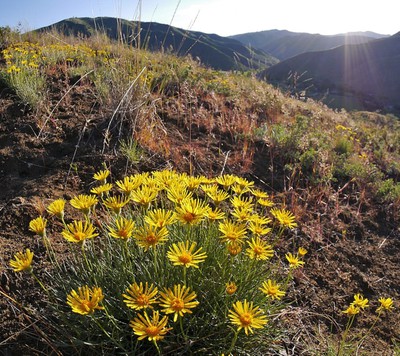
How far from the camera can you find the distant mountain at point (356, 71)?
5375 cm

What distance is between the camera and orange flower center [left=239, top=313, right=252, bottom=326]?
1.27m

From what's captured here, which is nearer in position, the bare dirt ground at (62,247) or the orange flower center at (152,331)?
the orange flower center at (152,331)

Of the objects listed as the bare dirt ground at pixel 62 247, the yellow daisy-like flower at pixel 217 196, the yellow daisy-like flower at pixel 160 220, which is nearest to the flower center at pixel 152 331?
the yellow daisy-like flower at pixel 160 220

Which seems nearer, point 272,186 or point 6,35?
point 272,186

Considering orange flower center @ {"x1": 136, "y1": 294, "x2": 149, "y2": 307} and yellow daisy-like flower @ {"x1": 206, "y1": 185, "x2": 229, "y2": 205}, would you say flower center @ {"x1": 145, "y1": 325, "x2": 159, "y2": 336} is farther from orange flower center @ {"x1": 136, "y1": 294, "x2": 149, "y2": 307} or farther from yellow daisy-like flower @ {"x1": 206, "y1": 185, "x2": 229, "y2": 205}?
yellow daisy-like flower @ {"x1": 206, "y1": 185, "x2": 229, "y2": 205}

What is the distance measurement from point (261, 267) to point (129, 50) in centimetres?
293

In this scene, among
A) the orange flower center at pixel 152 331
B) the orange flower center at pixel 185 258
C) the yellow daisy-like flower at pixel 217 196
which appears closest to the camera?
the orange flower center at pixel 152 331

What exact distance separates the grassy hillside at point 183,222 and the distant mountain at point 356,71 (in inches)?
1736

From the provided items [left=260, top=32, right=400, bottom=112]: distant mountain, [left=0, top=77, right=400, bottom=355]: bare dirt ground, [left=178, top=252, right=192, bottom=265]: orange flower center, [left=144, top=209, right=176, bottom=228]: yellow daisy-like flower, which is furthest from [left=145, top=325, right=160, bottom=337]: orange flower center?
[left=260, top=32, right=400, bottom=112]: distant mountain

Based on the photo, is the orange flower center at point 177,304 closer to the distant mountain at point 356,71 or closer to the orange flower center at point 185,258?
the orange flower center at point 185,258

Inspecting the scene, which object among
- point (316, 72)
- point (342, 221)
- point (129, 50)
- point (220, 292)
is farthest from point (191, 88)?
point (316, 72)

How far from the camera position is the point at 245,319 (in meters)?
1.28

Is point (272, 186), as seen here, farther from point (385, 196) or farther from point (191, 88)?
point (191, 88)

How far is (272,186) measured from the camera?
3.55m
